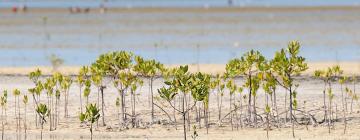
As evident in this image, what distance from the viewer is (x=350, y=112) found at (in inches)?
723

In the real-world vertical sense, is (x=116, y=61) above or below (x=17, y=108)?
above

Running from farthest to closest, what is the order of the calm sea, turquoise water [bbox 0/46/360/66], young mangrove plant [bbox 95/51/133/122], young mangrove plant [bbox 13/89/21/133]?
the calm sea
turquoise water [bbox 0/46/360/66]
young mangrove plant [bbox 95/51/133/122]
young mangrove plant [bbox 13/89/21/133]

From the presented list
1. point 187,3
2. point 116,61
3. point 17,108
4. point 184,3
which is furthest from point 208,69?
point 187,3

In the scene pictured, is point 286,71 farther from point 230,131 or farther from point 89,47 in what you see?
point 89,47

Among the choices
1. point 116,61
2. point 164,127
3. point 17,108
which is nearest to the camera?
point 164,127

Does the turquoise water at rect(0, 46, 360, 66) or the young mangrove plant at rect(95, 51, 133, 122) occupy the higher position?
the turquoise water at rect(0, 46, 360, 66)

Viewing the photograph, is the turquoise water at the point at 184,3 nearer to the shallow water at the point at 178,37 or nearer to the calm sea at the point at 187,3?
the calm sea at the point at 187,3

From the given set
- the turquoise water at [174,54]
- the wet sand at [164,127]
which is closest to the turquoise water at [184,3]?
the turquoise water at [174,54]

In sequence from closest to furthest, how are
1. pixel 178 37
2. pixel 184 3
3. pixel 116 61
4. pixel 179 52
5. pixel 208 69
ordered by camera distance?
pixel 116 61 → pixel 208 69 → pixel 179 52 → pixel 178 37 → pixel 184 3

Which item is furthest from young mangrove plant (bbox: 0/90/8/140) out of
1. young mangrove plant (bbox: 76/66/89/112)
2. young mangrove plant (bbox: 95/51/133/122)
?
young mangrove plant (bbox: 95/51/133/122)

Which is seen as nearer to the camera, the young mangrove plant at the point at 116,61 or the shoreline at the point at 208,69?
the young mangrove plant at the point at 116,61

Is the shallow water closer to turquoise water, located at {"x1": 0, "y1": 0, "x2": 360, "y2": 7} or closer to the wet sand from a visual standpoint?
the wet sand

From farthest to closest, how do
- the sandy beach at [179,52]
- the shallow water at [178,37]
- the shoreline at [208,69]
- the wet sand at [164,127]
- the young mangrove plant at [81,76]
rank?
the shallow water at [178,37] → the shoreline at [208,69] → the young mangrove plant at [81,76] → the sandy beach at [179,52] → the wet sand at [164,127]

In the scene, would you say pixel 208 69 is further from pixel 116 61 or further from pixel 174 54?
pixel 116 61
